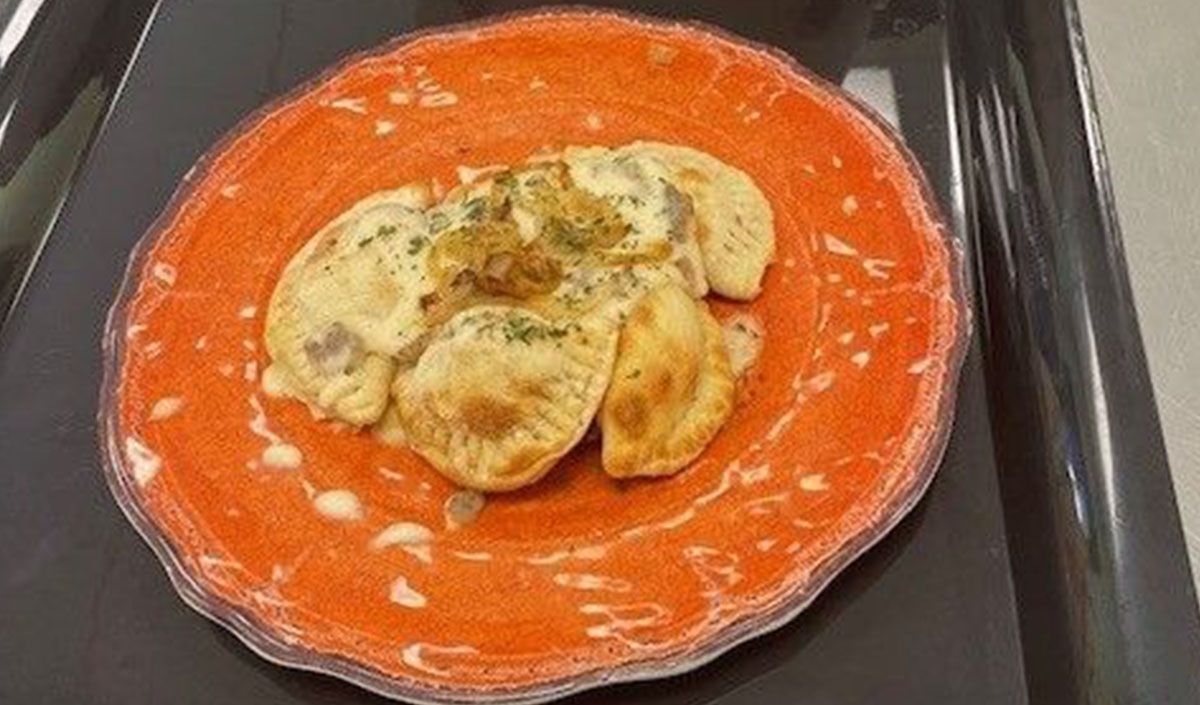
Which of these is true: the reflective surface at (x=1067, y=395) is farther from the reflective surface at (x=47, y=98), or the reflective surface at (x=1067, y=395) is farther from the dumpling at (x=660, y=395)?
the reflective surface at (x=47, y=98)

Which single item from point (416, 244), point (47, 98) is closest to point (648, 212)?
point (416, 244)

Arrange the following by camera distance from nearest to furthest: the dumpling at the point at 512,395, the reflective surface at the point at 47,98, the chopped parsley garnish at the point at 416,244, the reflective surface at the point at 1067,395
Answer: the reflective surface at the point at 1067,395 < the dumpling at the point at 512,395 < the chopped parsley garnish at the point at 416,244 < the reflective surface at the point at 47,98

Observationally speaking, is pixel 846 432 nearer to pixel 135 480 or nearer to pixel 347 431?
pixel 347 431

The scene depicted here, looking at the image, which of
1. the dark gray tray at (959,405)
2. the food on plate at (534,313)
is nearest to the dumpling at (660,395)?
the food on plate at (534,313)

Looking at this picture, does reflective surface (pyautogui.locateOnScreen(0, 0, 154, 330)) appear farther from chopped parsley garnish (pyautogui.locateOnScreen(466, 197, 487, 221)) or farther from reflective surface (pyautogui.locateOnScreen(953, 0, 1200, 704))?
reflective surface (pyautogui.locateOnScreen(953, 0, 1200, 704))

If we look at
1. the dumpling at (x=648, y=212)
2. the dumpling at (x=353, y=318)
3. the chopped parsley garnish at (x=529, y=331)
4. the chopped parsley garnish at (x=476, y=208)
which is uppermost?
the dumpling at (x=648, y=212)

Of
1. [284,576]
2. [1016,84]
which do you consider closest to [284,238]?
[284,576]

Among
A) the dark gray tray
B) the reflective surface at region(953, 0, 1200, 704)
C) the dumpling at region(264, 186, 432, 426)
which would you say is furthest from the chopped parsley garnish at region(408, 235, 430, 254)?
the reflective surface at region(953, 0, 1200, 704)
